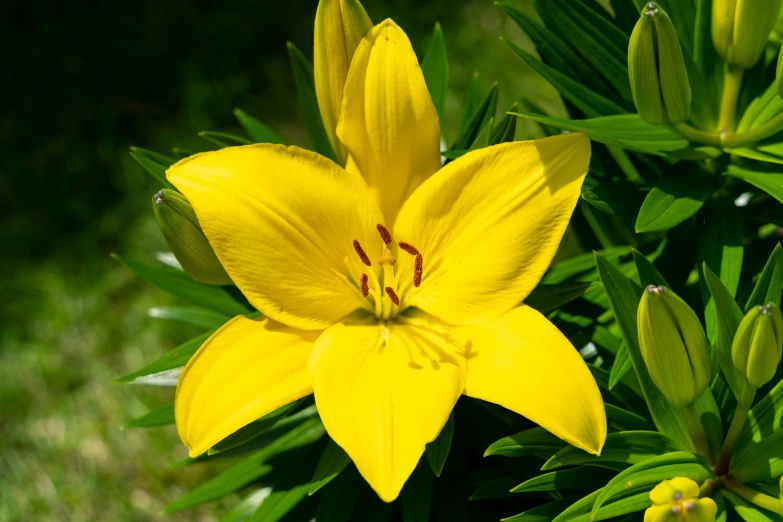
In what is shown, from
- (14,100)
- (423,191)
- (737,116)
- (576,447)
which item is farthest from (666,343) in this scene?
(14,100)

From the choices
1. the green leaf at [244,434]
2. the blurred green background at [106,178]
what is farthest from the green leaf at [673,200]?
the blurred green background at [106,178]

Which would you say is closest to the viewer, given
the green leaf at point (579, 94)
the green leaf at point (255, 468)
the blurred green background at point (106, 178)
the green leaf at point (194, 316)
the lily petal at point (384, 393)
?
the lily petal at point (384, 393)

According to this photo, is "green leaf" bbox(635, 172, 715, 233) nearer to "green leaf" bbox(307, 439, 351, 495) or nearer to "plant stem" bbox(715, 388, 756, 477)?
"plant stem" bbox(715, 388, 756, 477)

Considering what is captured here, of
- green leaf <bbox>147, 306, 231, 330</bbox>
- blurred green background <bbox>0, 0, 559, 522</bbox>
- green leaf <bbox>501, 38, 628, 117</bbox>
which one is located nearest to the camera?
green leaf <bbox>501, 38, 628, 117</bbox>

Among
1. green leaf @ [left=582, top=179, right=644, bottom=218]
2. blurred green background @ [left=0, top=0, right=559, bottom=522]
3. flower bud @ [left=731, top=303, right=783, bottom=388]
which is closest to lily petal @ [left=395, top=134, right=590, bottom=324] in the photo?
green leaf @ [left=582, top=179, right=644, bottom=218]

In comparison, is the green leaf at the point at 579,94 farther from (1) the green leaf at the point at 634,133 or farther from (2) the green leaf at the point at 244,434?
(2) the green leaf at the point at 244,434

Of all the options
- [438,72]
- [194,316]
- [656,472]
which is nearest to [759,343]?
[656,472]
